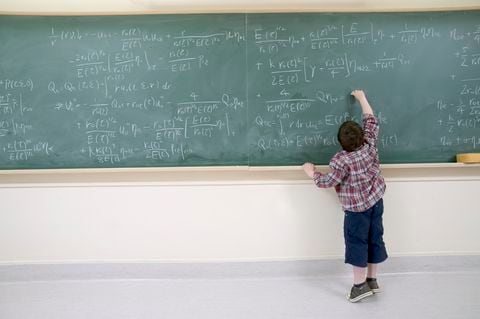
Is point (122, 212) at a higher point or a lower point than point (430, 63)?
lower

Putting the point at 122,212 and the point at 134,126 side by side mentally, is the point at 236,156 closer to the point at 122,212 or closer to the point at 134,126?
the point at 134,126

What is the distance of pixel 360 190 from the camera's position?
9.15ft

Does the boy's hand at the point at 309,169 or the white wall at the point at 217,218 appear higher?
the boy's hand at the point at 309,169

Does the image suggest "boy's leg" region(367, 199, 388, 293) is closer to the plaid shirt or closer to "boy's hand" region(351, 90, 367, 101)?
the plaid shirt

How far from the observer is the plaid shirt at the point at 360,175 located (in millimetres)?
2740

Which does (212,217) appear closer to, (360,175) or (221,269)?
(221,269)

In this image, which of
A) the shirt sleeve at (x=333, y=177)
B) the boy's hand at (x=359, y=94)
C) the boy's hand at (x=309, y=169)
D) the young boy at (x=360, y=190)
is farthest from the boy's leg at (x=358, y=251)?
the boy's hand at (x=359, y=94)

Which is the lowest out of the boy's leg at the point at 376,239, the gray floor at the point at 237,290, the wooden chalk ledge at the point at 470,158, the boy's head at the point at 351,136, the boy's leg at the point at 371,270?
the gray floor at the point at 237,290

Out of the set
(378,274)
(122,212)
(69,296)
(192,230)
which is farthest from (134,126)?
(378,274)

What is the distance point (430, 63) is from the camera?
Answer: 303 centimetres

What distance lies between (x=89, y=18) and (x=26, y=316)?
7.91ft

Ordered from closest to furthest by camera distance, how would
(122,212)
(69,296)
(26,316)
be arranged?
(26,316) < (69,296) < (122,212)

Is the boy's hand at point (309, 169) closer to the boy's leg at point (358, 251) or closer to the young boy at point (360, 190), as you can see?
the young boy at point (360, 190)

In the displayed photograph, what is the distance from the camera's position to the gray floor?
2723mm
